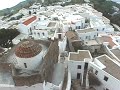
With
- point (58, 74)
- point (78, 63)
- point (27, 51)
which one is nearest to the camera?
point (27, 51)

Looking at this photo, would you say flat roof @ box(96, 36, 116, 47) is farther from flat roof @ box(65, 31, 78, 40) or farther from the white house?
the white house

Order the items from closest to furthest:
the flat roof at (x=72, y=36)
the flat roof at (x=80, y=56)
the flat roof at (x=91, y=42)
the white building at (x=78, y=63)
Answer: the white building at (x=78, y=63), the flat roof at (x=80, y=56), the flat roof at (x=91, y=42), the flat roof at (x=72, y=36)

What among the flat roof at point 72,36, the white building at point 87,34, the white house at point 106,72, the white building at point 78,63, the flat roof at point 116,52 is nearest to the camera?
the white house at point 106,72

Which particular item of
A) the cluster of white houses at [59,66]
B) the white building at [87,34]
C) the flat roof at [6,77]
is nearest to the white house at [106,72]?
the cluster of white houses at [59,66]

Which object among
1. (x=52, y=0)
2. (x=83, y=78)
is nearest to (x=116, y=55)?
(x=83, y=78)

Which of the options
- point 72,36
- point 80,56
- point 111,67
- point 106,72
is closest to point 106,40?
point 72,36

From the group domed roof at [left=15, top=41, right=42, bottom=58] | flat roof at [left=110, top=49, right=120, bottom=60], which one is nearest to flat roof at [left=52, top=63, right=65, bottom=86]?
domed roof at [left=15, top=41, right=42, bottom=58]

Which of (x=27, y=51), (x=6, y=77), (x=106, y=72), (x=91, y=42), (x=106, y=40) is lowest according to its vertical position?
(x=91, y=42)

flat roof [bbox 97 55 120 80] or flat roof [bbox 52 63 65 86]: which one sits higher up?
flat roof [bbox 97 55 120 80]

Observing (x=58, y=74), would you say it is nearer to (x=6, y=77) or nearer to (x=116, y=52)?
(x=6, y=77)

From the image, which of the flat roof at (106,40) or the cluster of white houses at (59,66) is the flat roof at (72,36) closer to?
the cluster of white houses at (59,66)

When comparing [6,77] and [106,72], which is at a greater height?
[6,77]
